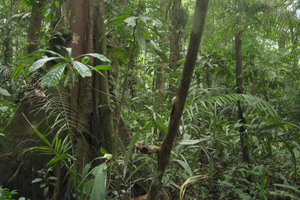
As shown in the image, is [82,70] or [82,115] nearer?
[82,70]

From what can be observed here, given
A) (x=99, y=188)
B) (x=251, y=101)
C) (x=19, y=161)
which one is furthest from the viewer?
(x=19, y=161)

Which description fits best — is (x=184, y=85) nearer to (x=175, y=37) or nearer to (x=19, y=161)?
(x=19, y=161)

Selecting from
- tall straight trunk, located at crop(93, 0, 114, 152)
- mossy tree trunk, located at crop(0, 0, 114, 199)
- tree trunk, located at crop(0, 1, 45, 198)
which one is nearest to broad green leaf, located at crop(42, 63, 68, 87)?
mossy tree trunk, located at crop(0, 0, 114, 199)

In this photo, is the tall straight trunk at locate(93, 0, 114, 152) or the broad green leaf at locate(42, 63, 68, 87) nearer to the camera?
the broad green leaf at locate(42, 63, 68, 87)

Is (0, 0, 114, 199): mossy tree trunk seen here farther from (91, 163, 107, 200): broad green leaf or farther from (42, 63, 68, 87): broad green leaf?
(42, 63, 68, 87): broad green leaf

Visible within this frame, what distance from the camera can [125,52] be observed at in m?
1.52

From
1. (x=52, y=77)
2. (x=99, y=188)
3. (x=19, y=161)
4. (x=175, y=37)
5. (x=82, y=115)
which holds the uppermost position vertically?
(x=175, y=37)

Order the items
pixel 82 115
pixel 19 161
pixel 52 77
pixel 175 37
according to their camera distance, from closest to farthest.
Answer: pixel 52 77 → pixel 19 161 → pixel 82 115 → pixel 175 37

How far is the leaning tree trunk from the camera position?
858 mm

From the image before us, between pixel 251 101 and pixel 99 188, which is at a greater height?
pixel 251 101

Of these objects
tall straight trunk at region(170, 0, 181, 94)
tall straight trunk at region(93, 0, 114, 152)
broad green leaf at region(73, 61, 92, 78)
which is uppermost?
tall straight trunk at region(170, 0, 181, 94)

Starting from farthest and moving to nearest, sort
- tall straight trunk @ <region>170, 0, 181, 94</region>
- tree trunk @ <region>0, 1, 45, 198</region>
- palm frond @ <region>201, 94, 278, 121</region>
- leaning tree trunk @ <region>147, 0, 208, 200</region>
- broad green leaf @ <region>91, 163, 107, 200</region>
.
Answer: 1. tall straight trunk @ <region>170, 0, 181, 94</region>
2. tree trunk @ <region>0, 1, 45, 198</region>
3. palm frond @ <region>201, 94, 278, 121</region>
4. broad green leaf @ <region>91, 163, 107, 200</region>
5. leaning tree trunk @ <region>147, 0, 208, 200</region>

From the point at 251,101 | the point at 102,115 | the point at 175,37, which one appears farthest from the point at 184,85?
the point at 175,37

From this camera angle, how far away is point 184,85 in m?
0.93
